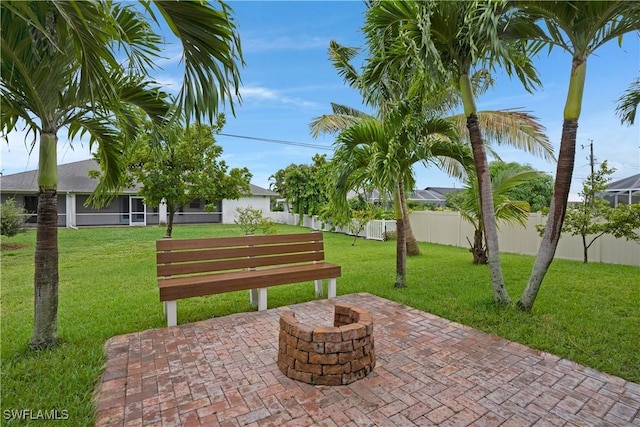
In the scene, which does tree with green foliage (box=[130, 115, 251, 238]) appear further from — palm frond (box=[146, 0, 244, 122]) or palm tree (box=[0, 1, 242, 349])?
palm frond (box=[146, 0, 244, 122])

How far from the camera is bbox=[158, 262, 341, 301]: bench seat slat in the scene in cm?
373

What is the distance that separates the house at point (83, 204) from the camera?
1931cm

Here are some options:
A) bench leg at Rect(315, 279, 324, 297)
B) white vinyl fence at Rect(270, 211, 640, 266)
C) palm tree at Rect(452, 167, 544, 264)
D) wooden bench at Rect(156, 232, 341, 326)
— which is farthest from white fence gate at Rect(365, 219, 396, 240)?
wooden bench at Rect(156, 232, 341, 326)

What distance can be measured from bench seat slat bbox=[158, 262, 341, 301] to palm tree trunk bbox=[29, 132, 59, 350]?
38.6 inches

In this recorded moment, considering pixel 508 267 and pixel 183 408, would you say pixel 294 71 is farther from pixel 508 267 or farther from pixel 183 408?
pixel 183 408

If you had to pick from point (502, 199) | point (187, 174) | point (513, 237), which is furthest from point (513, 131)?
point (187, 174)

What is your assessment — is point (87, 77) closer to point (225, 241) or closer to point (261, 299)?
point (225, 241)

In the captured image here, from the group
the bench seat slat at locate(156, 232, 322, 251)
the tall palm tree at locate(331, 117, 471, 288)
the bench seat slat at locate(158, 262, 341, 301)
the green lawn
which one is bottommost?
the green lawn

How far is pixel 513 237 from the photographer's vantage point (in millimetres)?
10484

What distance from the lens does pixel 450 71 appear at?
4.64 metres

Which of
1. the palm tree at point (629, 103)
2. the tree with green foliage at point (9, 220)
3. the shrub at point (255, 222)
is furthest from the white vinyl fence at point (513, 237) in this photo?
the tree with green foliage at point (9, 220)

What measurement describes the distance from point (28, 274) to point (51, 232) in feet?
18.4

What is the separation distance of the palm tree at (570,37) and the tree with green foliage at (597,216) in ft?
16.3

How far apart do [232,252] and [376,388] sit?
8.74ft
